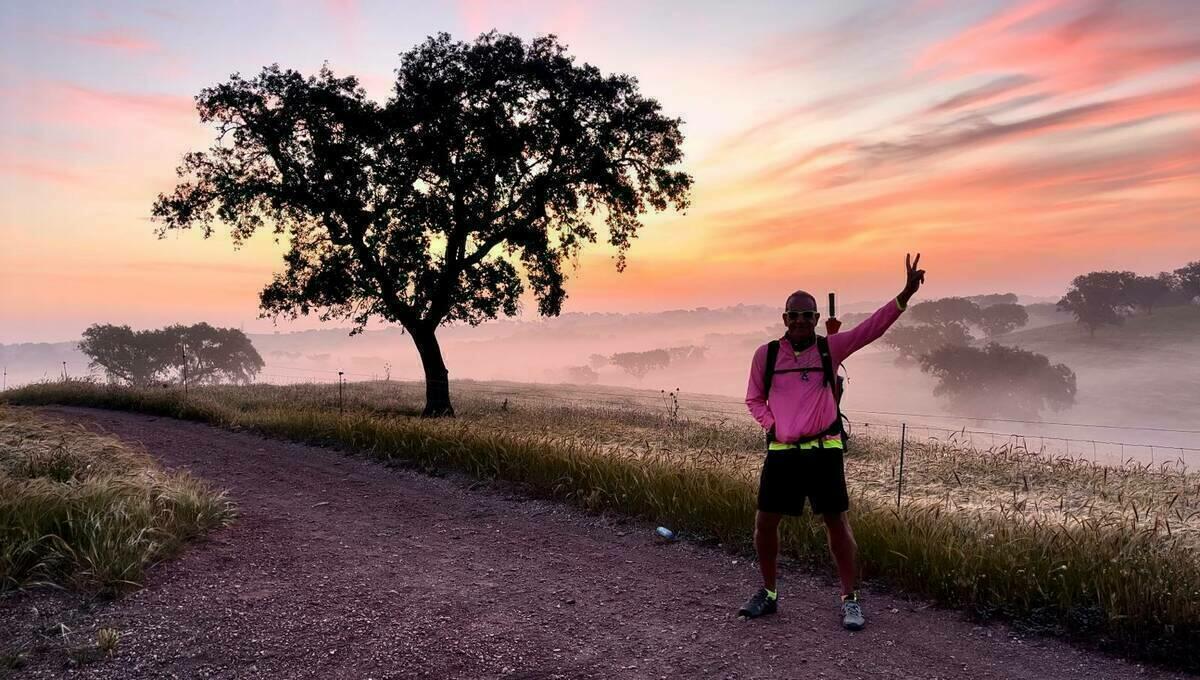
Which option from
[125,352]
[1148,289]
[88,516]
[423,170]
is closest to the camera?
[88,516]

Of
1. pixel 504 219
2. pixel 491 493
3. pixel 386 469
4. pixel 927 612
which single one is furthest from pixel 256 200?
pixel 927 612

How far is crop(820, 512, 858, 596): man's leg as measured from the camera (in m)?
5.09

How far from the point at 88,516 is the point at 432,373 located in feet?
46.0

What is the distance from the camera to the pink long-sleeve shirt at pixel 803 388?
496 cm

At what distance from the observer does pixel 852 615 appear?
4.97 m

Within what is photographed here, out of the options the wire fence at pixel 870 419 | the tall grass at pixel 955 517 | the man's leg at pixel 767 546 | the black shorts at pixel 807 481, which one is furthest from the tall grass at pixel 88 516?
the wire fence at pixel 870 419

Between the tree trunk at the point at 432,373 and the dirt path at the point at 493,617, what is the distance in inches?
464

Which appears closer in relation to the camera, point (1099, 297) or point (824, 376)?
point (824, 376)

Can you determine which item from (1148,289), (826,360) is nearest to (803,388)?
(826,360)

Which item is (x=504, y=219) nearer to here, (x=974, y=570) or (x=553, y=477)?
(x=553, y=477)

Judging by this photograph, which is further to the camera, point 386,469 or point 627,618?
point 386,469

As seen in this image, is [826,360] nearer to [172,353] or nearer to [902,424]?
[902,424]

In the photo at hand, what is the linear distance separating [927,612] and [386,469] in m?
8.50

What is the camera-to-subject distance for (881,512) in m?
6.92
